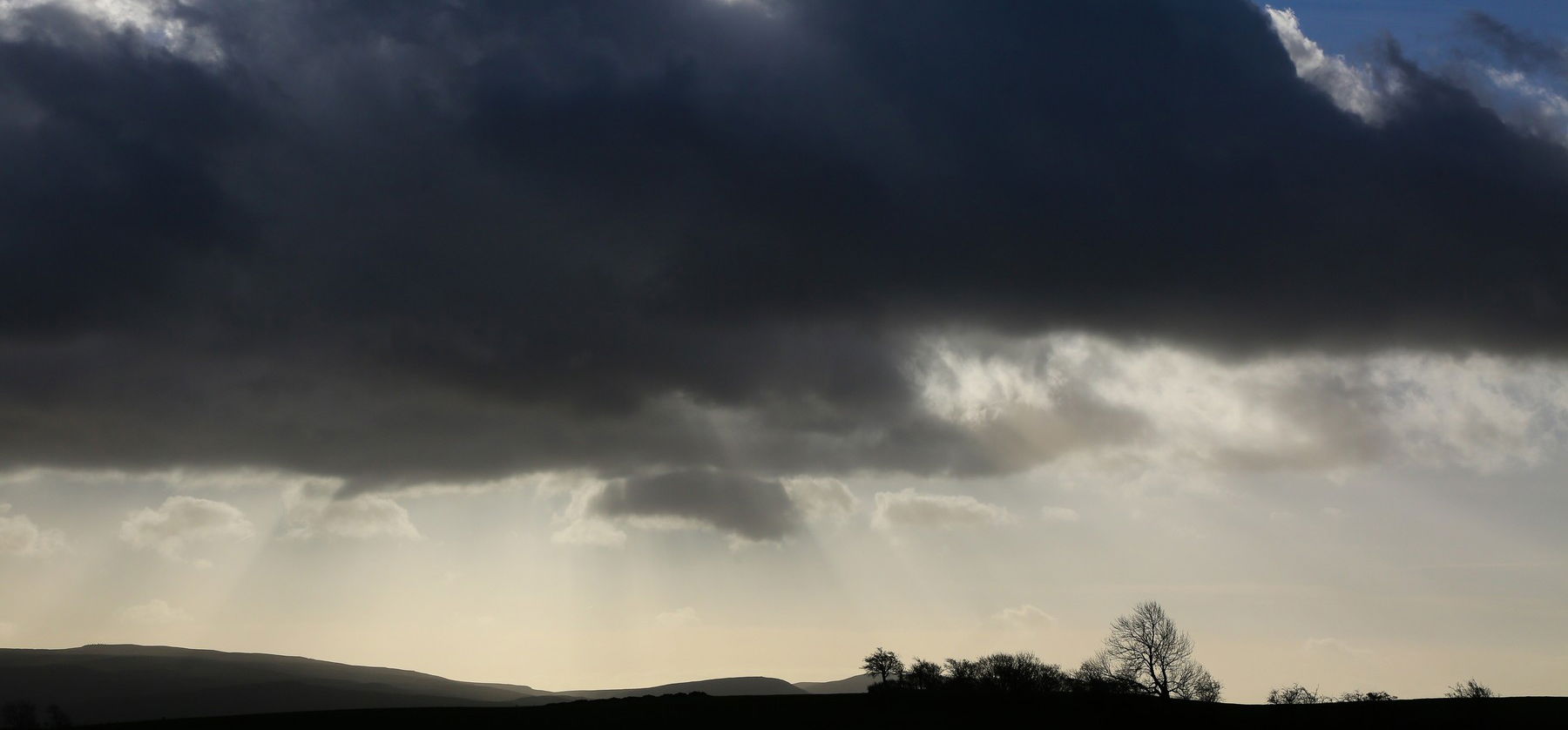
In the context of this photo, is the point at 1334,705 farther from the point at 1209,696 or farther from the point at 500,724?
the point at 500,724

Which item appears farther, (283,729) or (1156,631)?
(1156,631)

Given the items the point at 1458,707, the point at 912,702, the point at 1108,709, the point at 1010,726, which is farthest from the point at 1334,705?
the point at 912,702

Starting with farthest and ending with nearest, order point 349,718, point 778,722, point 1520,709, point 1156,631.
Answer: point 1156,631 < point 349,718 < point 778,722 < point 1520,709

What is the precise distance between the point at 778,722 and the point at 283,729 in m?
73.2

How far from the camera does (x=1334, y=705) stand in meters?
167

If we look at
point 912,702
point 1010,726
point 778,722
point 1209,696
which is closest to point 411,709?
point 778,722

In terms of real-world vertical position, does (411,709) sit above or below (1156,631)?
below

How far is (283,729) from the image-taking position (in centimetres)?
17175

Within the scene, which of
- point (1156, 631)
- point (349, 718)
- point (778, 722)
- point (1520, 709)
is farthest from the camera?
point (1156, 631)

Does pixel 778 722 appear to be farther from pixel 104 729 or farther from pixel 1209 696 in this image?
pixel 104 729

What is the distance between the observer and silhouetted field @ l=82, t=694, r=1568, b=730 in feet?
517

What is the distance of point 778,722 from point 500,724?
4353 centimetres

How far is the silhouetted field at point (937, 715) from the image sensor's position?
157625 millimetres

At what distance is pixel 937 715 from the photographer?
171875 mm
